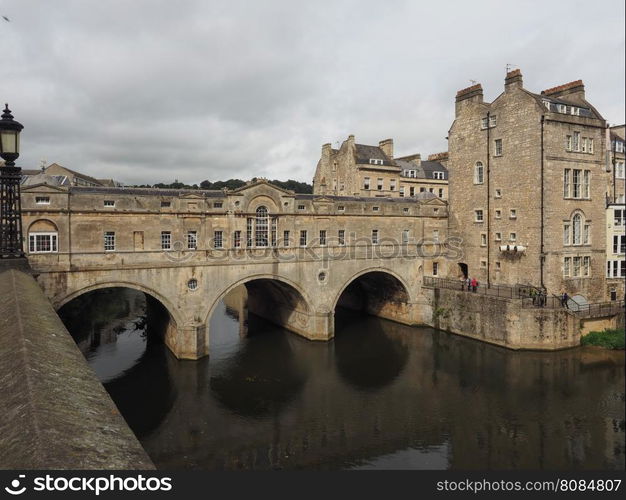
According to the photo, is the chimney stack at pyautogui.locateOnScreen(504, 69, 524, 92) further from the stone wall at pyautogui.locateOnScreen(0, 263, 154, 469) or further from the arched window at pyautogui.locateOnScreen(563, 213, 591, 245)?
the stone wall at pyautogui.locateOnScreen(0, 263, 154, 469)

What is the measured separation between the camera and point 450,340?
3150 centimetres

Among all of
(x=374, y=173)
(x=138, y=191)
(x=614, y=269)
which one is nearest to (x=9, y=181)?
(x=138, y=191)

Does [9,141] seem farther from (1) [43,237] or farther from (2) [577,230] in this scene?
(2) [577,230]

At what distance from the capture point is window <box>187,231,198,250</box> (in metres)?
26.6

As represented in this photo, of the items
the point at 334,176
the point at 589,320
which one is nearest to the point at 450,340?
the point at 589,320

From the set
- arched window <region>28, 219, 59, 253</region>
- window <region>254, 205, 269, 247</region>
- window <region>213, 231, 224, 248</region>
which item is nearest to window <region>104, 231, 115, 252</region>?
arched window <region>28, 219, 59, 253</region>

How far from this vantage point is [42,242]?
22.8 meters

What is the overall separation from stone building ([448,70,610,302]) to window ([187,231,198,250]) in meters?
21.0

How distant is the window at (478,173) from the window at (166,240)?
895 inches

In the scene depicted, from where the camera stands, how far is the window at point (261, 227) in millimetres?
29000

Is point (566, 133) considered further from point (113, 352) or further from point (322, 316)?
point (113, 352)

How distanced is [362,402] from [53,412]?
760 inches

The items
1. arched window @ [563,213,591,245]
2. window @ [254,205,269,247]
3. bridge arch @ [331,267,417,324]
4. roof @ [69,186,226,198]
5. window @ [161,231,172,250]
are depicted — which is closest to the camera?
roof @ [69,186,226,198]

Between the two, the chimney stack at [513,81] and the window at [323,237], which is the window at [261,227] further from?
the chimney stack at [513,81]
